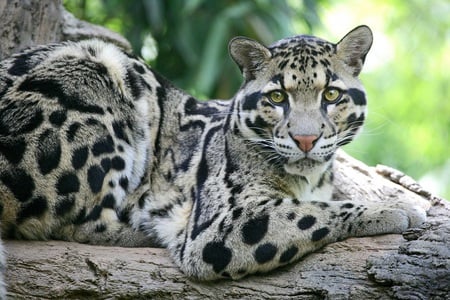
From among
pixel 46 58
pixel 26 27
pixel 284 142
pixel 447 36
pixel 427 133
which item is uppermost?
pixel 447 36

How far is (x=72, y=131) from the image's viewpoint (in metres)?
7.16

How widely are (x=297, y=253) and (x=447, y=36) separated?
1437 centimetres

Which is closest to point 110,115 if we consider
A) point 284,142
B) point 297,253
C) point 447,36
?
point 284,142

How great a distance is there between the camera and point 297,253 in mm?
6492

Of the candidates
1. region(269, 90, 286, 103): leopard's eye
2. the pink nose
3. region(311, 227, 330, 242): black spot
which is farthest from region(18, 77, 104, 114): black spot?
region(311, 227, 330, 242): black spot

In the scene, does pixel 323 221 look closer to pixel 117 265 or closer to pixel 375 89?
pixel 117 265

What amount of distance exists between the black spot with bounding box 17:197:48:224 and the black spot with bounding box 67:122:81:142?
555 millimetres

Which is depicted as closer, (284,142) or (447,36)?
(284,142)

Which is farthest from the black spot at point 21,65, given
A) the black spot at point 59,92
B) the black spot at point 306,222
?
the black spot at point 306,222

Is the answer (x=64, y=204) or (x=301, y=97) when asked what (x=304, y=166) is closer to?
(x=301, y=97)

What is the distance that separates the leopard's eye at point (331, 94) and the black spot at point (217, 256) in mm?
1450

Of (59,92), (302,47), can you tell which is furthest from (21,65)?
(302,47)

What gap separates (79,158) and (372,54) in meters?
13.6

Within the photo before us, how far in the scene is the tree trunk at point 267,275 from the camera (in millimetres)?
6109
